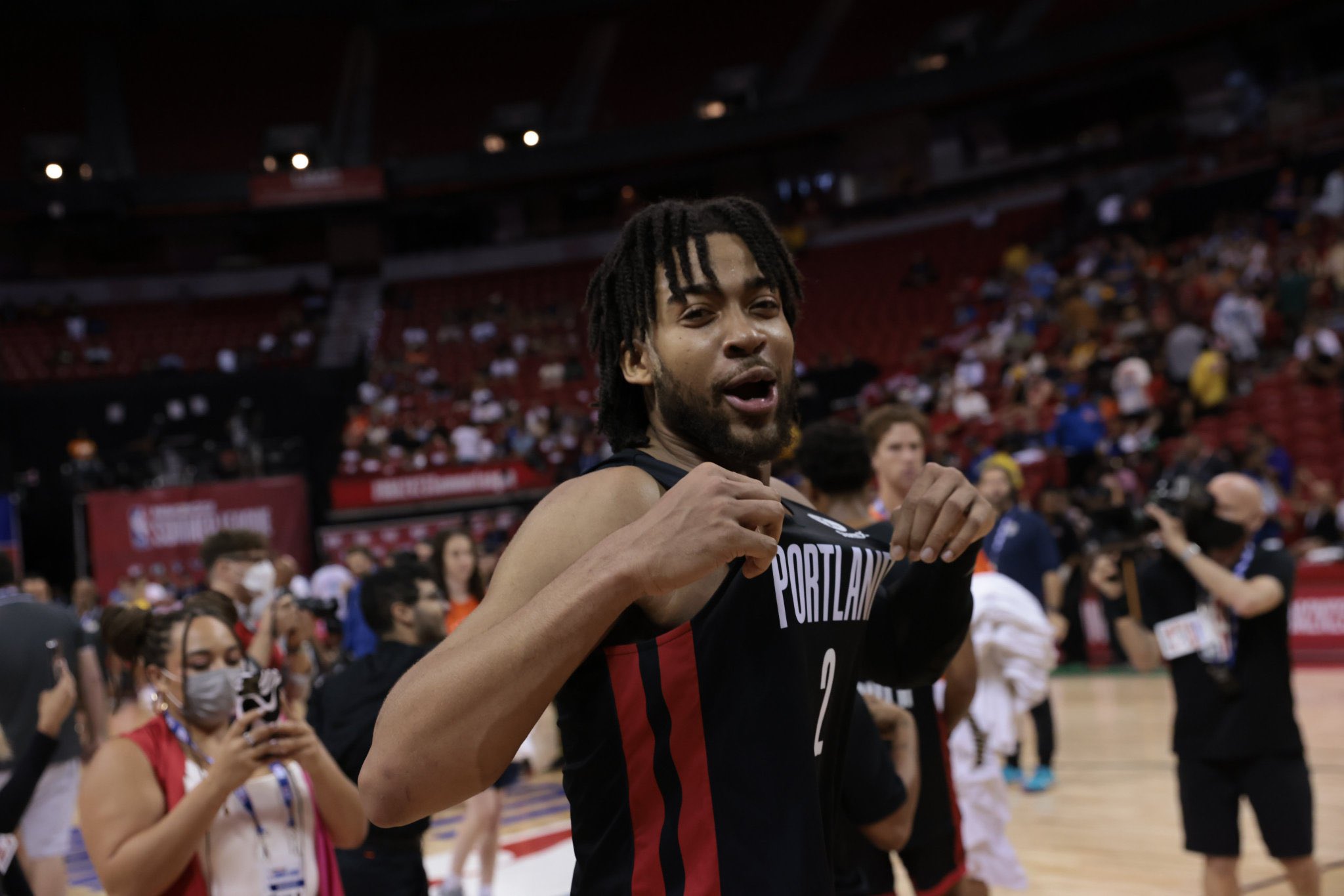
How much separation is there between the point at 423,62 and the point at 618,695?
102ft

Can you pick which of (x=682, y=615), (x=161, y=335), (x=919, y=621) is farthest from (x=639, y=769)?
(x=161, y=335)

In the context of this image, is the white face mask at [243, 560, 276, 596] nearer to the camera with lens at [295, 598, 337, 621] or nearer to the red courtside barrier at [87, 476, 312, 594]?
the camera with lens at [295, 598, 337, 621]

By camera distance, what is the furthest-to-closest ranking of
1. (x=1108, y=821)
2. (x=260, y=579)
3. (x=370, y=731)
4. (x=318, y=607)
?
1. (x=1108, y=821)
2. (x=318, y=607)
3. (x=260, y=579)
4. (x=370, y=731)

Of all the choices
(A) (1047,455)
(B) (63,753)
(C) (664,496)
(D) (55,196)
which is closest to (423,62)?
(D) (55,196)

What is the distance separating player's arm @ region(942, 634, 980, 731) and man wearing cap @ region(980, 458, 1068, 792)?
3.56m

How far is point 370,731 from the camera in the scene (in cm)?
344

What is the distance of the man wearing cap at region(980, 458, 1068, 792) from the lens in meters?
7.22

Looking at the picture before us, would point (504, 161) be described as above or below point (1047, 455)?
above

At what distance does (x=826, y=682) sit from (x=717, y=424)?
0.39 m

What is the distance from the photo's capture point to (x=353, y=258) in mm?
29391

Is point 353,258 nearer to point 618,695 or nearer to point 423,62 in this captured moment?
point 423,62

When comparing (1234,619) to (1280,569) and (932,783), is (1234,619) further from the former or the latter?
(932,783)

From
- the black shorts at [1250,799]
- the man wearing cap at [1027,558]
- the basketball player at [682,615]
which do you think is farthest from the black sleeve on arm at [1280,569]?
the basketball player at [682,615]

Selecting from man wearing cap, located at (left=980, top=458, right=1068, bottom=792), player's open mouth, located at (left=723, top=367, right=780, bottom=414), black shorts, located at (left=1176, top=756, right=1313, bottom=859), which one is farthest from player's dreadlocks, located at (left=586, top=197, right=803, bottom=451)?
man wearing cap, located at (left=980, top=458, right=1068, bottom=792)
